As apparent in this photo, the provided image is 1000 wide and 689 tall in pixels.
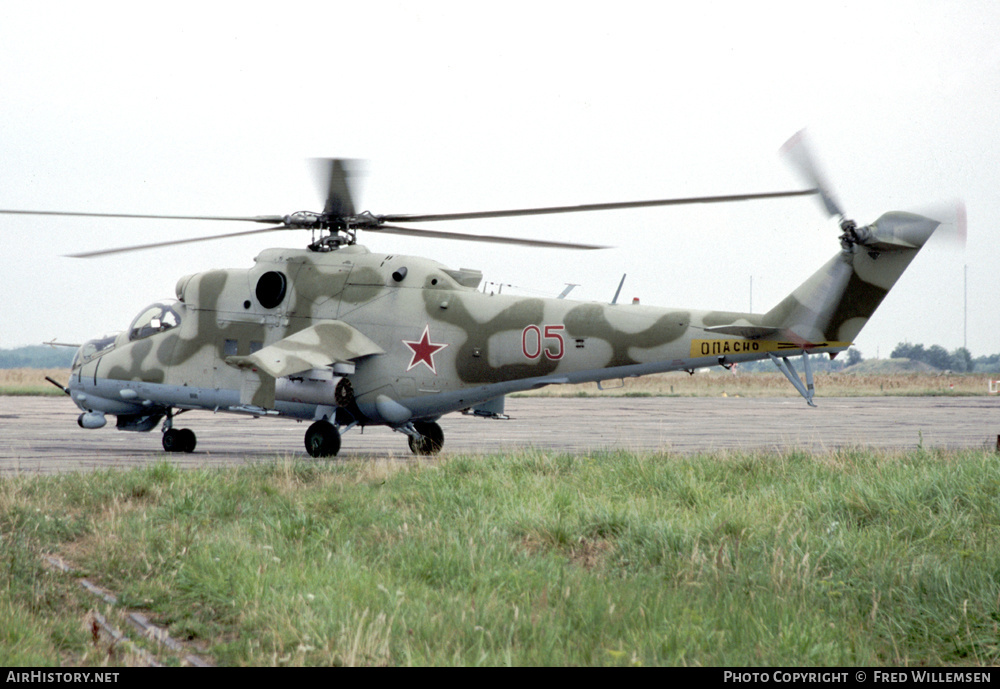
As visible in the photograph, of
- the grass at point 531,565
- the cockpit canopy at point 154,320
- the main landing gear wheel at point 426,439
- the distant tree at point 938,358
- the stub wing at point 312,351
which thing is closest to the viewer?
the grass at point 531,565

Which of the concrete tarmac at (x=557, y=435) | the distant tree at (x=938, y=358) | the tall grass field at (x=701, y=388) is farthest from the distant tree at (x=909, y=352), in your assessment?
the concrete tarmac at (x=557, y=435)

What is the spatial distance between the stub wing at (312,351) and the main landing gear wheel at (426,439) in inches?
78.9

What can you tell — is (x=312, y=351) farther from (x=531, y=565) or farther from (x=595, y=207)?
(x=531, y=565)

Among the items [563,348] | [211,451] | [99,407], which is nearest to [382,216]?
[563,348]

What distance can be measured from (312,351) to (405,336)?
1.63 meters

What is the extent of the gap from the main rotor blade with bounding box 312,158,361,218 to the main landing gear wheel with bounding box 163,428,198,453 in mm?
5517

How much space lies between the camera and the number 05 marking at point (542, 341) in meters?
14.4

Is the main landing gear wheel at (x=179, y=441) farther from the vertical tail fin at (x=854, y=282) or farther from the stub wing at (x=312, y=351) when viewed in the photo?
the vertical tail fin at (x=854, y=282)

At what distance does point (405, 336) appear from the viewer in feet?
49.9

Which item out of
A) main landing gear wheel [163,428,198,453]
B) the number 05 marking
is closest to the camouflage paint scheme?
the number 05 marking

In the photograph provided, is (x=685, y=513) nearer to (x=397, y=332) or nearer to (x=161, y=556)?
(x=161, y=556)

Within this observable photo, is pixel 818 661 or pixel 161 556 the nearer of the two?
pixel 818 661

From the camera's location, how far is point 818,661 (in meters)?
Result: 4.20

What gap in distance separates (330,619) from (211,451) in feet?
44.8
